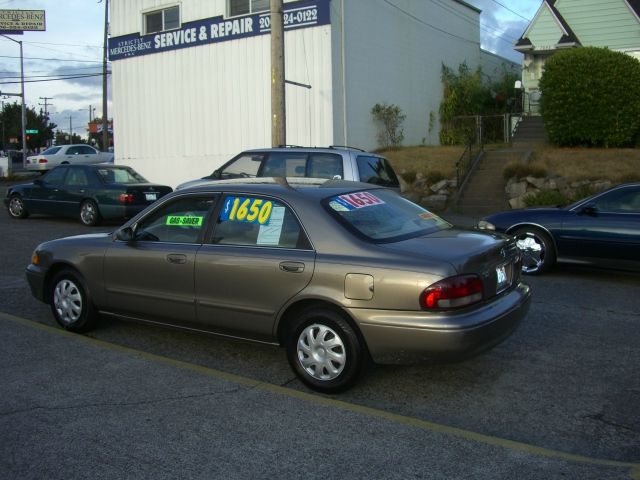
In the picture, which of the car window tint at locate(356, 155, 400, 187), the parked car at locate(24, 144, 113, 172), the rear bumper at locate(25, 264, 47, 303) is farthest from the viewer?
the parked car at locate(24, 144, 113, 172)

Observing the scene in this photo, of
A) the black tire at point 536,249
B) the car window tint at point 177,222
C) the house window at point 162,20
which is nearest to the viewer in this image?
the car window tint at point 177,222

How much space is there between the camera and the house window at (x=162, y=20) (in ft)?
75.4

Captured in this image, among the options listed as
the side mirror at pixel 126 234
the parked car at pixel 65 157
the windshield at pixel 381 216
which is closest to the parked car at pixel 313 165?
the side mirror at pixel 126 234

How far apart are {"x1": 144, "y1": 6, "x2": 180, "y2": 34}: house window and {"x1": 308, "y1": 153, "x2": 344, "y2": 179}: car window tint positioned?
14038 mm

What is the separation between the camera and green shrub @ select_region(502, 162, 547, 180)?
16.5m

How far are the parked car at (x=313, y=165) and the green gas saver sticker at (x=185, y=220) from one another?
4.85 m

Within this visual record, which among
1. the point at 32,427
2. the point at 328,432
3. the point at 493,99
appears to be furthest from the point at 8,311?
the point at 493,99

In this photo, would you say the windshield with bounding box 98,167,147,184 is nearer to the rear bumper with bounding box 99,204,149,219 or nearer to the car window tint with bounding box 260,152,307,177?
the rear bumper with bounding box 99,204,149,219

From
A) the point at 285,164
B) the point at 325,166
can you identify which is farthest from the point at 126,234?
the point at 285,164

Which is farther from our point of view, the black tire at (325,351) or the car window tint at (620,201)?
the car window tint at (620,201)

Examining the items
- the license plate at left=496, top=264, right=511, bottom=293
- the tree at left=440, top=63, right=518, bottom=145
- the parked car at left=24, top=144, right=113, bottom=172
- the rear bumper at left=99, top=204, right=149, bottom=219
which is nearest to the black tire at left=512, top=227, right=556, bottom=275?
the license plate at left=496, top=264, right=511, bottom=293

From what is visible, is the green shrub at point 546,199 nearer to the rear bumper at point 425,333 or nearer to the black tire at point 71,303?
the rear bumper at point 425,333

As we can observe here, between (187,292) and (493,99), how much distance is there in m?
23.4

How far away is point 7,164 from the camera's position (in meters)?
35.3
